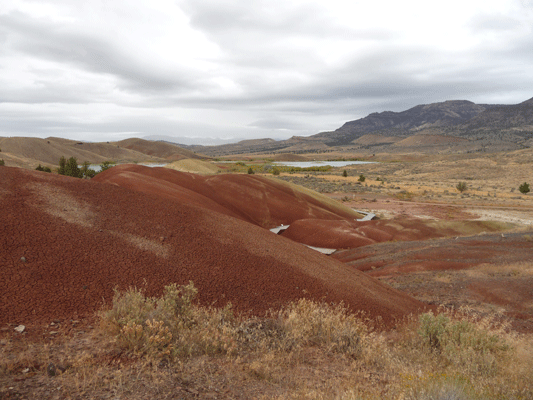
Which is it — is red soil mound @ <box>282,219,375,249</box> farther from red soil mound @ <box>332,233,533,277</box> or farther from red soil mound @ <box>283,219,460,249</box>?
red soil mound @ <box>332,233,533,277</box>

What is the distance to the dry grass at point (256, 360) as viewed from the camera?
437cm

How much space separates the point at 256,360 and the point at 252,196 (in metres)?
25.1

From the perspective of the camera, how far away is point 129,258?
313 inches

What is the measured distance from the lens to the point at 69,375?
4363 millimetres

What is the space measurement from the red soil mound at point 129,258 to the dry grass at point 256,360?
92 centimetres

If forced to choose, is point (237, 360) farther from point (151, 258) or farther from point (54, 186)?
point (54, 186)

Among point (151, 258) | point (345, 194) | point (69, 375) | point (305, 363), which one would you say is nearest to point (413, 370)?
point (305, 363)

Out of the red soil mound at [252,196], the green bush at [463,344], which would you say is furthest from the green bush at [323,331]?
the red soil mound at [252,196]

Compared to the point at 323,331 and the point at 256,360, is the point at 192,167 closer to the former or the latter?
the point at 323,331

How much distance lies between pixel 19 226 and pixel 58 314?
317 cm

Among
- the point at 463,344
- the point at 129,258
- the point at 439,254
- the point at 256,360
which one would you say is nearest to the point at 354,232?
the point at 439,254

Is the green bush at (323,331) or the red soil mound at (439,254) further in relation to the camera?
the red soil mound at (439,254)

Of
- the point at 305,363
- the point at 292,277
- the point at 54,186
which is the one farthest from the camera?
the point at 54,186

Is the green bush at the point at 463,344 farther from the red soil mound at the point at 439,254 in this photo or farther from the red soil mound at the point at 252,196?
the red soil mound at the point at 252,196
